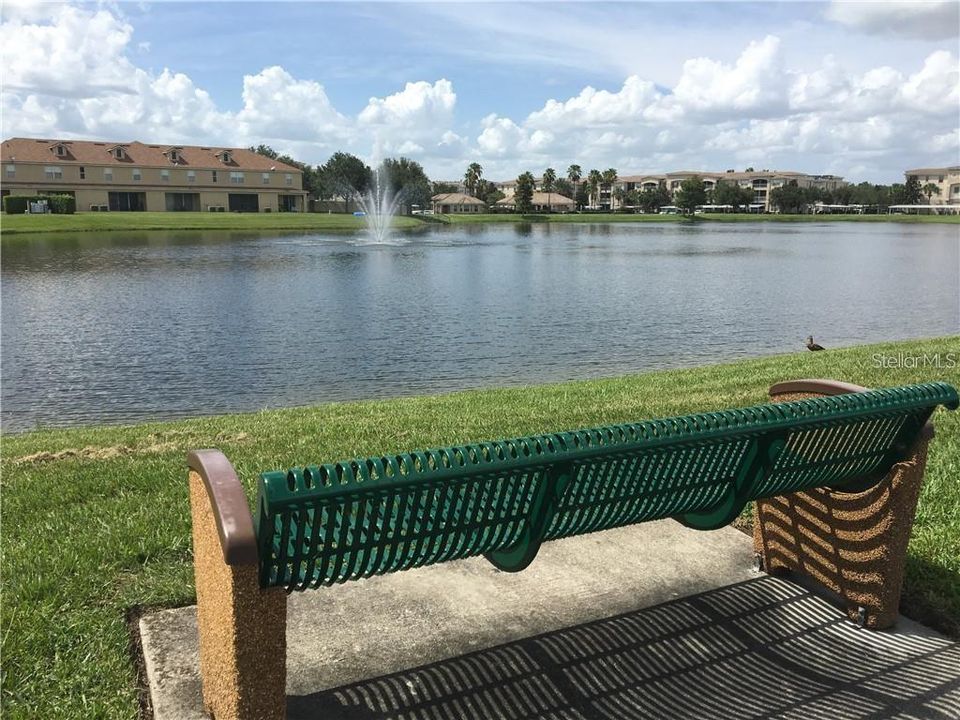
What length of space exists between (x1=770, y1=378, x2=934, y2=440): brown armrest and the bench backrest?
0.09 metres

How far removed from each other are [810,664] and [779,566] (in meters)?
0.96

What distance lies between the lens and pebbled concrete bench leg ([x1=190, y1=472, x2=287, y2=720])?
3.01 metres

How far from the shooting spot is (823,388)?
471cm

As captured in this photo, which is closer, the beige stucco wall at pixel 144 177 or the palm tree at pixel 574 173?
the beige stucco wall at pixel 144 177

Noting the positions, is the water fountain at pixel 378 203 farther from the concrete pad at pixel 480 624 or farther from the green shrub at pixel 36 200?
the concrete pad at pixel 480 624

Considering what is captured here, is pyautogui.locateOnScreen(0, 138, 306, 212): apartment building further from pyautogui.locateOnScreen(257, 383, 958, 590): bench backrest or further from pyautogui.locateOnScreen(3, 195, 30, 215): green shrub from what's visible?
pyautogui.locateOnScreen(257, 383, 958, 590): bench backrest

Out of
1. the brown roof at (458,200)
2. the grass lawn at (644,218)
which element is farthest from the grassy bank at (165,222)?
the brown roof at (458,200)

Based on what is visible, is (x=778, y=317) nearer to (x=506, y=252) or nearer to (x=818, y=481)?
(x=818, y=481)

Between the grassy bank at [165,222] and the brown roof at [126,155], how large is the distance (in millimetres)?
14700

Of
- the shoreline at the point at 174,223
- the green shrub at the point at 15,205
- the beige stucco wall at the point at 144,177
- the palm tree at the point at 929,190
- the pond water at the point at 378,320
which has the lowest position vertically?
the pond water at the point at 378,320

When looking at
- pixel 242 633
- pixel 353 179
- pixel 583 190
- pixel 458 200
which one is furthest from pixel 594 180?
pixel 242 633

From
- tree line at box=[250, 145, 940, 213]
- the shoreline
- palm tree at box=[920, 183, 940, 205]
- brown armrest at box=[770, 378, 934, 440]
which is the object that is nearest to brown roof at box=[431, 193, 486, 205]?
tree line at box=[250, 145, 940, 213]

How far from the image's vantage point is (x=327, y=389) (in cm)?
1656

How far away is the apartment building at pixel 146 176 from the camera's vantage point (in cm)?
8925
